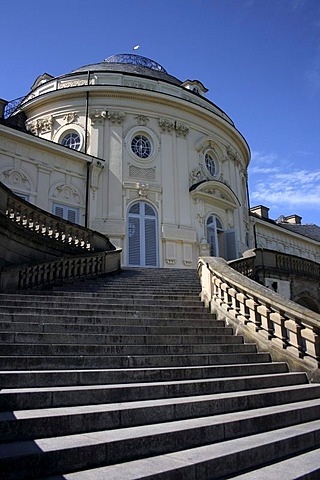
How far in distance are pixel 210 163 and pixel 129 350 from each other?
19.5 metres

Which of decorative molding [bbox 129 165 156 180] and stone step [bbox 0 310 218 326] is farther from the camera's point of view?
decorative molding [bbox 129 165 156 180]

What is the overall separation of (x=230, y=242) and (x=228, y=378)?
17.1 meters

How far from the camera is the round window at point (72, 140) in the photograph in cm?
2112

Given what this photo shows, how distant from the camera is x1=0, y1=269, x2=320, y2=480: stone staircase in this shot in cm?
302

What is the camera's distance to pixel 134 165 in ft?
68.1

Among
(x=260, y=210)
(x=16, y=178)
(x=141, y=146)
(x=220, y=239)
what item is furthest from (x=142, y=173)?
(x=260, y=210)

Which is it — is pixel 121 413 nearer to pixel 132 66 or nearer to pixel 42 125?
pixel 42 125

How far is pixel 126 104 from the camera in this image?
70.5 feet

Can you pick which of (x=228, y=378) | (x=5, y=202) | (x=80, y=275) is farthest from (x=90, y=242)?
(x=228, y=378)

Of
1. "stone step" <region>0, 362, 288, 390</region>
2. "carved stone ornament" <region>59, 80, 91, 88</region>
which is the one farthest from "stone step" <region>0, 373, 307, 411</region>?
"carved stone ornament" <region>59, 80, 91, 88</region>

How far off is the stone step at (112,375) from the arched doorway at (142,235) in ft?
45.5

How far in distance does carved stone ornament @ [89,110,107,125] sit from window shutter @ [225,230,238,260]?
29.6 feet

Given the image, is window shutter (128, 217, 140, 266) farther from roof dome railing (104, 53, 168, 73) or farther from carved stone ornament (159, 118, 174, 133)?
roof dome railing (104, 53, 168, 73)

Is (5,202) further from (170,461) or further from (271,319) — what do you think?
(170,461)
